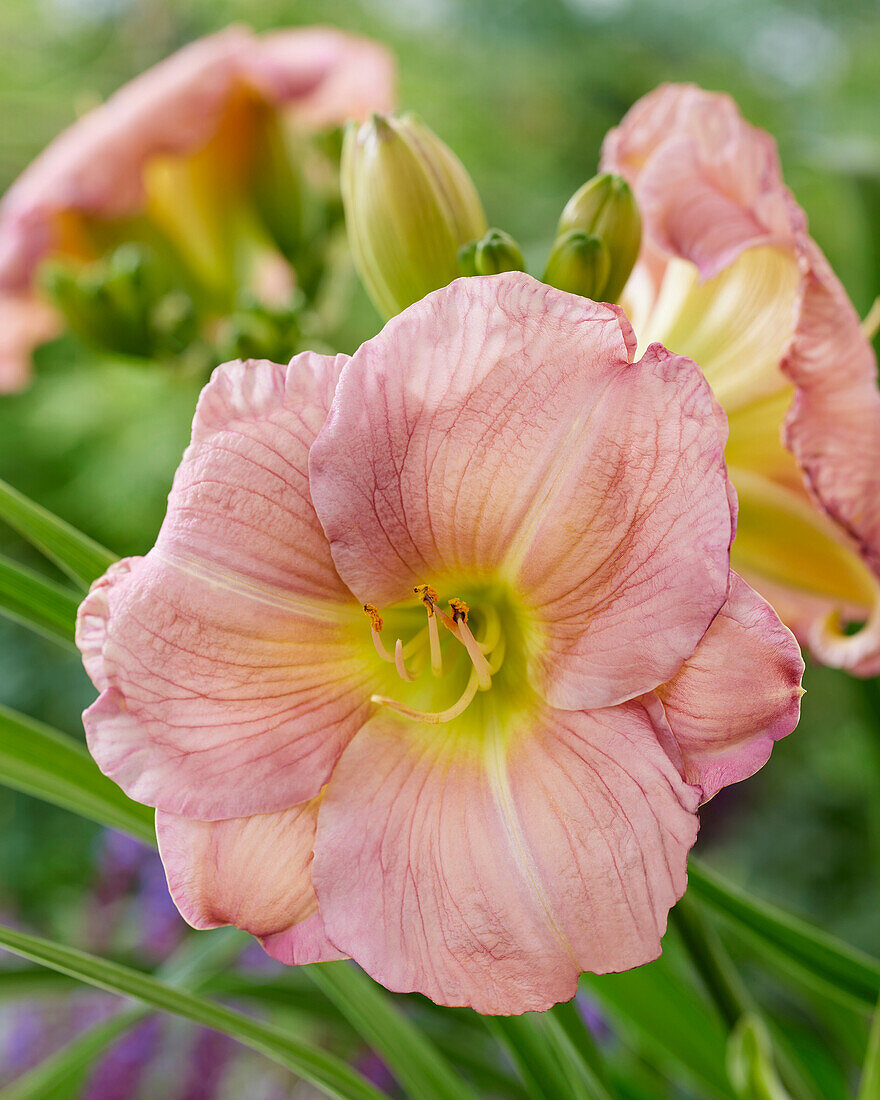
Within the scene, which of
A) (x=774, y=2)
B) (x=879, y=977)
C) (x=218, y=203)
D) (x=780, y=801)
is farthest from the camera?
(x=774, y=2)

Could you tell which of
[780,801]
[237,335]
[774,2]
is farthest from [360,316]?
[237,335]

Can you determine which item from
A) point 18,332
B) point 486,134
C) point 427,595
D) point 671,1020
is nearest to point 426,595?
point 427,595

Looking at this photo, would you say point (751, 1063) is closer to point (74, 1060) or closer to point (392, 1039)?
point (392, 1039)

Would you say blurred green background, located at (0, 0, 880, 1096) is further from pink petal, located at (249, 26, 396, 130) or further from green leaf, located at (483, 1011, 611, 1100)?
green leaf, located at (483, 1011, 611, 1100)

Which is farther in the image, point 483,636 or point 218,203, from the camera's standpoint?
point 218,203

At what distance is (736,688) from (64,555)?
→ 0.19 m

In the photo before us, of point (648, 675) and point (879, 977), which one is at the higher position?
point (648, 675)

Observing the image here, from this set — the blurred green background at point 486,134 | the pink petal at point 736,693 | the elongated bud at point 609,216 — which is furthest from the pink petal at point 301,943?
the blurred green background at point 486,134

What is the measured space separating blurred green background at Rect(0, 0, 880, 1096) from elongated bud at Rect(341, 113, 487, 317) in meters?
0.99

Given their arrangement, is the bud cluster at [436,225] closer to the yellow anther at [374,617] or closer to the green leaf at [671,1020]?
the yellow anther at [374,617]

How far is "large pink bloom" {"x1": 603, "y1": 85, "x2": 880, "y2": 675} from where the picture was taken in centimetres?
28

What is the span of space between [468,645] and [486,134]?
4.64ft

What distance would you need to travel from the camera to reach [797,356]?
28 cm

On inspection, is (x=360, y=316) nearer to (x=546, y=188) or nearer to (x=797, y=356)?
(x=546, y=188)
